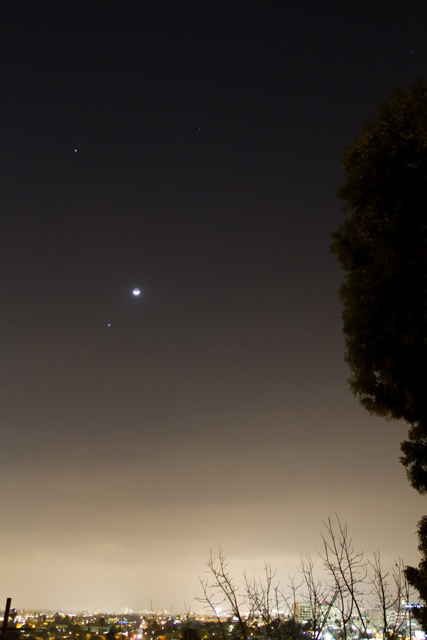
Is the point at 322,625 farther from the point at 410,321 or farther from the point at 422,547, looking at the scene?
the point at 410,321

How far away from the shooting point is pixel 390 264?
9719 mm

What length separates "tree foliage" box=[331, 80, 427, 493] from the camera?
370 inches

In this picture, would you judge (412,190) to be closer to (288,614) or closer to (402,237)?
(402,237)

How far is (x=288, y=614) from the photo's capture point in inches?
320

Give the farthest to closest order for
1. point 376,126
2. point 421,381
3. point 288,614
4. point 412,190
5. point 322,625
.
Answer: point 376,126, point 412,190, point 421,381, point 288,614, point 322,625

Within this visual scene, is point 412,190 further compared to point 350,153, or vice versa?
point 350,153

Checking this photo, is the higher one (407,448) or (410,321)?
(410,321)

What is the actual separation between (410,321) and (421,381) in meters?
1.11

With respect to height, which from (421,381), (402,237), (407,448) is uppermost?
(402,237)

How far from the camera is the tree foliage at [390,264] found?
30.8ft

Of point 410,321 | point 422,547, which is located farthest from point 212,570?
point 410,321

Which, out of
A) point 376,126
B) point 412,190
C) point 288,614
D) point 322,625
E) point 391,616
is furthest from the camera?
point 376,126

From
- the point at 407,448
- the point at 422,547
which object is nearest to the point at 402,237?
the point at 407,448

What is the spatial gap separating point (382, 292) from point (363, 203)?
Answer: 2.37 metres
